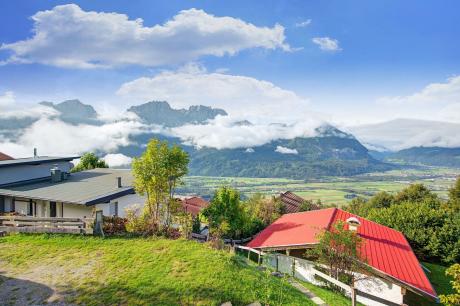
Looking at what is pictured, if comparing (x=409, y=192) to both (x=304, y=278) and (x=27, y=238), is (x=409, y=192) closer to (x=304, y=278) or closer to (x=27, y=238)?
(x=304, y=278)

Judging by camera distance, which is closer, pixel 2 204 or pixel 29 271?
pixel 29 271

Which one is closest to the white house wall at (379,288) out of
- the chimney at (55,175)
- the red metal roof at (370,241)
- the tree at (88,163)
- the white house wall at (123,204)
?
the red metal roof at (370,241)

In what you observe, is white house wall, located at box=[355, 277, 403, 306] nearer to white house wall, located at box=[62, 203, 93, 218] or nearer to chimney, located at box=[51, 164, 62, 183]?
white house wall, located at box=[62, 203, 93, 218]

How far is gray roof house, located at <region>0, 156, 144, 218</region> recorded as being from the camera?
76.1ft

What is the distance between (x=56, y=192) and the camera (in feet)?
79.7

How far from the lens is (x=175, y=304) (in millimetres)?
9820

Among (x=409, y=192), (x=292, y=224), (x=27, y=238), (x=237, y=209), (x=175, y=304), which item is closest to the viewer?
(x=175, y=304)

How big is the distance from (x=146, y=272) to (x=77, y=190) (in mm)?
15475

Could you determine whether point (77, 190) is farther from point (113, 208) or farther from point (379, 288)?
point (379, 288)

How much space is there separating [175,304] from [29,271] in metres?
6.83

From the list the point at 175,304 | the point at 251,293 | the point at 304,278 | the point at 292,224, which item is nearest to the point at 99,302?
the point at 175,304

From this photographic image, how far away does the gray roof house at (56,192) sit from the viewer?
76.1 ft

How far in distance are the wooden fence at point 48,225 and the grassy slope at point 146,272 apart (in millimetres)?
1090

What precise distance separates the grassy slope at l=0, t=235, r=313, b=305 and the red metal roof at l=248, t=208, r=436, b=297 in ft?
22.7
